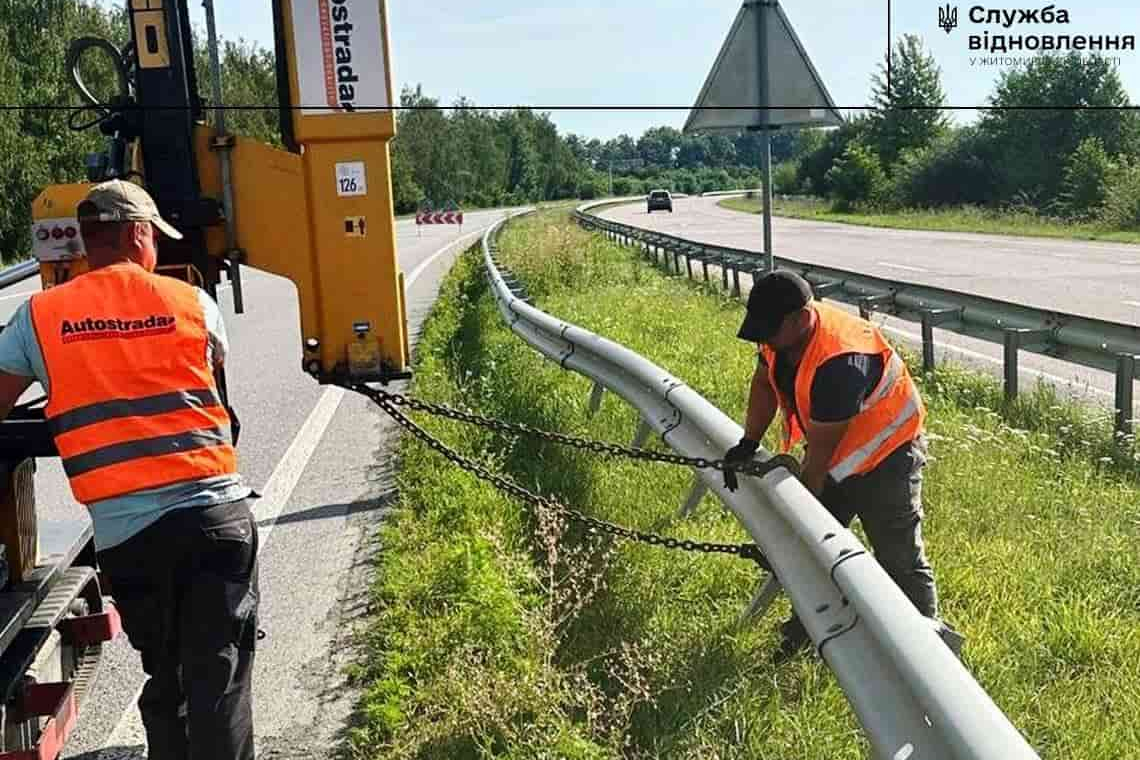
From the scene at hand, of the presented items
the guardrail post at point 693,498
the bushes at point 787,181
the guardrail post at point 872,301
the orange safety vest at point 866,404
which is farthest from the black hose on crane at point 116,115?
the bushes at point 787,181

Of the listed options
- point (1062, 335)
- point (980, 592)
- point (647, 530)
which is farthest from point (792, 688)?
point (1062, 335)

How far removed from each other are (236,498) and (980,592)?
9.58 feet

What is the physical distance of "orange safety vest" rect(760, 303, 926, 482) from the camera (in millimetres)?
4195

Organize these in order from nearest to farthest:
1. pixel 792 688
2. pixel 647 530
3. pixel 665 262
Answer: pixel 792 688 < pixel 647 530 < pixel 665 262

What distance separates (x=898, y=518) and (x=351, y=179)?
2416mm

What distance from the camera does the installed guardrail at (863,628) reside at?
87.4 inches

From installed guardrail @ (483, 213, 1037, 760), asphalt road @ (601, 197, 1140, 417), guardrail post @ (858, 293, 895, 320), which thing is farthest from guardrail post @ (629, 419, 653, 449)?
guardrail post @ (858, 293, 895, 320)

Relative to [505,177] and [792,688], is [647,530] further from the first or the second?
[505,177]

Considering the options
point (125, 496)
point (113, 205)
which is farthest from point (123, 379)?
point (113, 205)

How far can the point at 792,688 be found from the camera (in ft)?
Result: 12.8

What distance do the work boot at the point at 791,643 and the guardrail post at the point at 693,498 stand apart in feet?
3.54

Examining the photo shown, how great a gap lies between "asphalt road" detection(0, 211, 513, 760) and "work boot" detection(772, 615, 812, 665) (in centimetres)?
158

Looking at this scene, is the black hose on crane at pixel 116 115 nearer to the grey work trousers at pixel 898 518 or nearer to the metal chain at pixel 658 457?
the metal chain at pixel 658 457

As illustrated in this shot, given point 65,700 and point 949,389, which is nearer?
point 65,700
